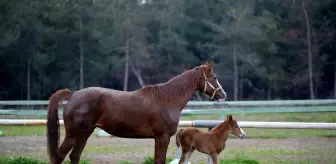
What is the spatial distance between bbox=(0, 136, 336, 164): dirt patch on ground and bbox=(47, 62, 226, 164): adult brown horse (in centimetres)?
228

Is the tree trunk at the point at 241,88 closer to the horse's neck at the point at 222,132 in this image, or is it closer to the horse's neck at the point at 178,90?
the horse's neck at the point at 222,132

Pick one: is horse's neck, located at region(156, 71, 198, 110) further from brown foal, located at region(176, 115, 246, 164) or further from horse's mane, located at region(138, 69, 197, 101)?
brown foal, located at region(176, 115, 246, 164)

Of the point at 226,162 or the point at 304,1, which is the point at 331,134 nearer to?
the point at 226,162

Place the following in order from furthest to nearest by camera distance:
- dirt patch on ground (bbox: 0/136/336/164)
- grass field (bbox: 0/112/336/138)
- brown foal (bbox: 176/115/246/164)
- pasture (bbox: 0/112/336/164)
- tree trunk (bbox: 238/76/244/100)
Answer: tree trunk (bbox: 238/76/244/100) < grass field (bbox: 0/112/336/138) < dirt patch on ground (bbox: 0/136/336/164) < pasture (bbox: 0/112/336/164) < brown foal (bbox: 176/115/246/164)

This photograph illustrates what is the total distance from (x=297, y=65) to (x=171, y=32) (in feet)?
35.3

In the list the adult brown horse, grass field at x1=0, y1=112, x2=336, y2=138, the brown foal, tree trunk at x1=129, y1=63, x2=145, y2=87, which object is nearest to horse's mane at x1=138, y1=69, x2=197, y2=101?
the adult brown horse

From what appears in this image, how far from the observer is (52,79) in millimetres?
37531

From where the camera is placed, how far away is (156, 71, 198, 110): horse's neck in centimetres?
817

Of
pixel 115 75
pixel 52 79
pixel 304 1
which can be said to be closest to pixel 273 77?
pixel 304 1

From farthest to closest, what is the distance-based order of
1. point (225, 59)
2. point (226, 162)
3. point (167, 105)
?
point (225, 59) → point (226, 162) → point (167, 105)

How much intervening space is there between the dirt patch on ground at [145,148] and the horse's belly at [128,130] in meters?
2.24

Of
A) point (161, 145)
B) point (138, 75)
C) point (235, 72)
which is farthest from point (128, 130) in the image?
point (138, 75)

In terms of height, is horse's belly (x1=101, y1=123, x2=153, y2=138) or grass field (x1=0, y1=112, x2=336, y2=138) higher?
horse's belly (x1=101, y1=123, x2=153, y2=138)

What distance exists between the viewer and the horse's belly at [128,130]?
7.92 m
